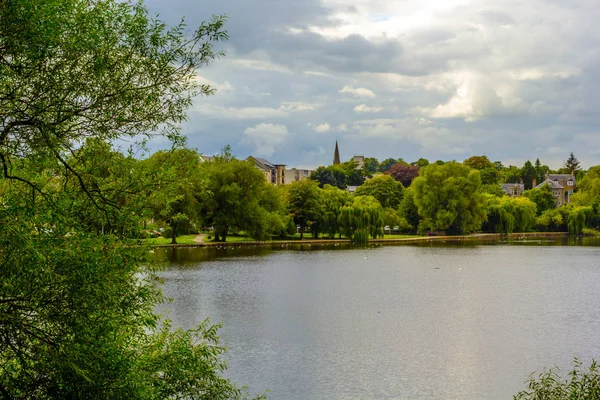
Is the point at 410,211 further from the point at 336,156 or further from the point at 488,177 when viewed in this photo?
the point at 336,156

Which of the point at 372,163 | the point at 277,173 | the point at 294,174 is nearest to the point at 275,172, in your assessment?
the point at 277,173

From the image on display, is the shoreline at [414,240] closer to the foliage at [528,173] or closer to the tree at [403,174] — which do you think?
the tree at [403,174]

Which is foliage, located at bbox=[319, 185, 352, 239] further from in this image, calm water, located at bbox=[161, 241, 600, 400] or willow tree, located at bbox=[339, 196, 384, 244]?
calm water, located at bbox=[161, 241, 600, 400]

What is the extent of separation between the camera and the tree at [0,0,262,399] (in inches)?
259

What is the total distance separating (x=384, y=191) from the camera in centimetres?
9062

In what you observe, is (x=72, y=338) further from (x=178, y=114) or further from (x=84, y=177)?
(x=178, y=114)

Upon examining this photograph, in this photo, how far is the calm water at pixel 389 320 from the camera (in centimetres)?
1678

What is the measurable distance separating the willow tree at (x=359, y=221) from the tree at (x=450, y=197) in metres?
10.4

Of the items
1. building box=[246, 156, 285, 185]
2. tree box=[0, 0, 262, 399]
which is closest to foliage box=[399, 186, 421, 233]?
building box=[246, 156, 285, 185]

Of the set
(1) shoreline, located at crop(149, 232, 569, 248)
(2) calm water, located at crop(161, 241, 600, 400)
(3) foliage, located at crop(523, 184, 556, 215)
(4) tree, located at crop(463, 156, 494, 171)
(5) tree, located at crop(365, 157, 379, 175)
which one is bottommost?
(2) calm water, located at crop(161, 241, 600, 400)

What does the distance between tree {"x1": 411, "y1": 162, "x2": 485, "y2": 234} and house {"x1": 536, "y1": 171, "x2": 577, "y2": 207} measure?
45.5 m

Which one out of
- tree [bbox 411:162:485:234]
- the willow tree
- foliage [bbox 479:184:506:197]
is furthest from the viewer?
foliage [bbox 479:184:506:197]

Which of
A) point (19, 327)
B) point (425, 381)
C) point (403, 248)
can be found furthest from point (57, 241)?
point (403, 248)

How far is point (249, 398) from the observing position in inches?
583
